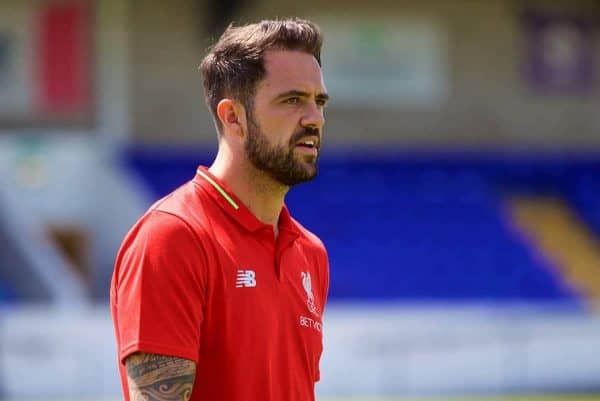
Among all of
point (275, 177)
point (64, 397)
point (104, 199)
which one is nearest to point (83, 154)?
point (104, 199)

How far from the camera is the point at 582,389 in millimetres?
15305

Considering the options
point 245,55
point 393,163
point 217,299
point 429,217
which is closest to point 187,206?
point 217,299

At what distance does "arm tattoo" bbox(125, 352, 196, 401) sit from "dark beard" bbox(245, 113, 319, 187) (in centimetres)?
53

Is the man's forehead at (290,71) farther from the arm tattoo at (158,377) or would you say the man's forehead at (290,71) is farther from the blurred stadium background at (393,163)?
the blurred stadium background at (393,163)

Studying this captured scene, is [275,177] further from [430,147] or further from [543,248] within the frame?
[430,147]

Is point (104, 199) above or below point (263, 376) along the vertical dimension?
below

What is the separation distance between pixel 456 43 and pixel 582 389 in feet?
26.8

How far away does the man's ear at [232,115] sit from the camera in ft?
11.0

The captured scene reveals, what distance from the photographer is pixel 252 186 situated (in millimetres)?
3414

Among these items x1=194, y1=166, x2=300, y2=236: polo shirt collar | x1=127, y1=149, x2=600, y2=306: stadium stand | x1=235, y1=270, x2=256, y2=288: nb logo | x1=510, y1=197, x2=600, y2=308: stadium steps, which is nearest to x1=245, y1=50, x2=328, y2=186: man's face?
x1=194, y1=166, x2=300, y2=236: polo shirt collar

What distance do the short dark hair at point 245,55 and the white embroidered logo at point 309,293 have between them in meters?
0.44

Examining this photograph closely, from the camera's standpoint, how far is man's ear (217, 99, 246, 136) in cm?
334

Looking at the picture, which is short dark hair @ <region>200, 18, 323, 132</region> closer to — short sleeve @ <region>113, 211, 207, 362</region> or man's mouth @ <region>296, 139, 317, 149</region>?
man's mouth @ <region>296, 139, 317, 149</region>

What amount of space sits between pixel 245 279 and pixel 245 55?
533 mm
